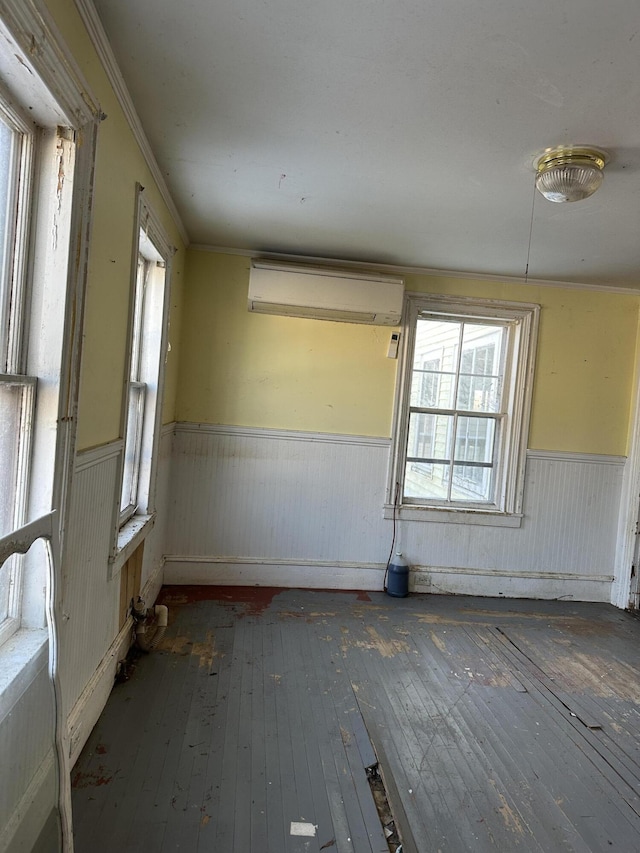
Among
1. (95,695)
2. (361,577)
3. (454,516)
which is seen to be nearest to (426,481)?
(454,516)

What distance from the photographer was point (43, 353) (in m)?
1.47

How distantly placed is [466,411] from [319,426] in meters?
1.16

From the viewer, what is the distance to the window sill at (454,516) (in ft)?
12.8

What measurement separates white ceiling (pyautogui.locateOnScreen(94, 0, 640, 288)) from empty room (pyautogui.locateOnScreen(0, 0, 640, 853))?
14 mm

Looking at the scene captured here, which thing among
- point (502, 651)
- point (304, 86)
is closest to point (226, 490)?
point (502, 651)

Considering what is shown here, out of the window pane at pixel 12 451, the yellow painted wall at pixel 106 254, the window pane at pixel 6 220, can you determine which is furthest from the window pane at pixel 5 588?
the window pane at pixel 6 220

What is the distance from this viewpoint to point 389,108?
182cm

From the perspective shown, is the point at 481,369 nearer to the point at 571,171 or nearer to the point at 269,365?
the point at 269,365

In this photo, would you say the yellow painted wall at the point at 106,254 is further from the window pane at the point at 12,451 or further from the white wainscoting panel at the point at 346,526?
the white wainscoting panel at the point at 346,526

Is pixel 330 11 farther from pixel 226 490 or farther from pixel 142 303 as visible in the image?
pixel 226 490

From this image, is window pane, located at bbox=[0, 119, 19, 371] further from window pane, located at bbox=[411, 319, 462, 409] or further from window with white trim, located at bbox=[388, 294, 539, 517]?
window pane, located at bbox=[411, 319, 462, 409]

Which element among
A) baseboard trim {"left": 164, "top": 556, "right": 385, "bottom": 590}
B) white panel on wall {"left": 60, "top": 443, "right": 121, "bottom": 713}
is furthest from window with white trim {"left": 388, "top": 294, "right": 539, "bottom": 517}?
white panel on wall {"left": 60, "top": 443, "right": 121, "bottom": 713}

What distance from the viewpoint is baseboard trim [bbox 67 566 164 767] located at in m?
1.84

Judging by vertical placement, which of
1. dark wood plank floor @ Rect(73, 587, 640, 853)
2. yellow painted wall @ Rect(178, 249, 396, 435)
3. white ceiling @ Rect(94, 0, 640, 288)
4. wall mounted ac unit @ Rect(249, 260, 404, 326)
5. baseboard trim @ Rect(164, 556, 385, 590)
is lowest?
dark wood plank floor @ Rect(73, 587, 640, 853)
